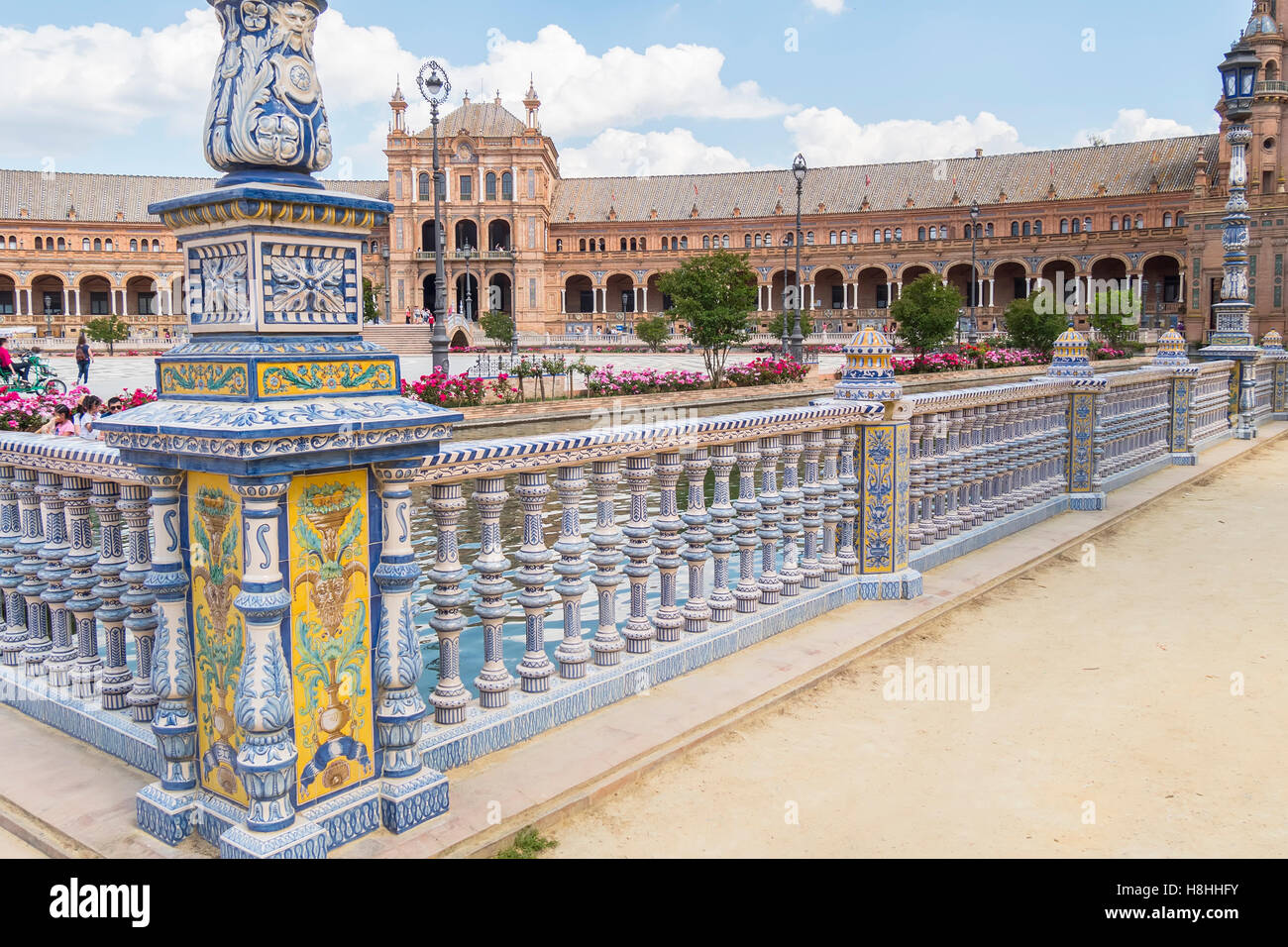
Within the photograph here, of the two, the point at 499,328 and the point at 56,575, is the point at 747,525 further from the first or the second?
the point at 499,328

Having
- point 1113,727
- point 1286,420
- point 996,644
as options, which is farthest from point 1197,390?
point 1113,727

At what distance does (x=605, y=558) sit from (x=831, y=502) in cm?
206

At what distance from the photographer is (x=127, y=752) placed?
3.88 m

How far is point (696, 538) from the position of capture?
194 inches

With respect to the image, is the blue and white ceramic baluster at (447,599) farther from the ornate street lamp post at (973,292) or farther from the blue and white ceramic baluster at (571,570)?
the ornate street lamp post at (973,292)

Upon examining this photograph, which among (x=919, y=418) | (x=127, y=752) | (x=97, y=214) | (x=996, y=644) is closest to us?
(x=127, y=752)

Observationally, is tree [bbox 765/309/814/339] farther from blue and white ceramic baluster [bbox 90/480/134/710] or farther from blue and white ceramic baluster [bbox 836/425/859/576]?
blue and white ceramic baluster [bbox 90/480/134/710]

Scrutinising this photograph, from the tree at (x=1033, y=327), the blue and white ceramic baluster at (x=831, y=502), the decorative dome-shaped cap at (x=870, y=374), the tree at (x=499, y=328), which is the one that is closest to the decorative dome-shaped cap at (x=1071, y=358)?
the decorative dome-shaped cap at (x=870, y=374)

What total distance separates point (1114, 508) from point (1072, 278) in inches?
2553

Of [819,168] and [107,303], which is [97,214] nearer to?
[107,303]

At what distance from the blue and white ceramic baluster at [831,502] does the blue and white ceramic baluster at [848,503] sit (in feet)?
0.20

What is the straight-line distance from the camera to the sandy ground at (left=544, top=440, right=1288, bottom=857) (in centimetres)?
348

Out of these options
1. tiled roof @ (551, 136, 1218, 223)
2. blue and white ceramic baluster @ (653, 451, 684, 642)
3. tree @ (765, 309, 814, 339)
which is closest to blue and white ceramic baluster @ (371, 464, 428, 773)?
blue and white ceramic baluster @ (653, 451, 684, 642)

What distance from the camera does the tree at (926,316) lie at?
115ft
